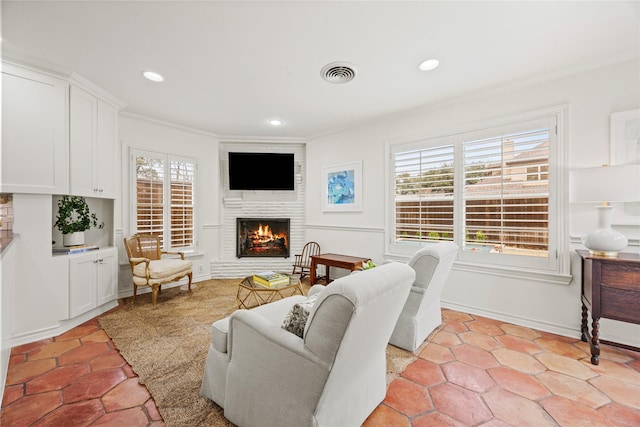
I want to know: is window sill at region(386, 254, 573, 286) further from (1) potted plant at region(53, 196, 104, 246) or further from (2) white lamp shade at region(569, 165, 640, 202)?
(1) potted plant at region(53, 196, 104, 246)

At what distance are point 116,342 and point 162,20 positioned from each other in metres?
2.83

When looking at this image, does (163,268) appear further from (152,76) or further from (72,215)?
(152,76)

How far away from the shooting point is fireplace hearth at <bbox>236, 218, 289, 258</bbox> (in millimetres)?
5285

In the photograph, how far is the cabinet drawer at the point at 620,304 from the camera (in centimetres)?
218

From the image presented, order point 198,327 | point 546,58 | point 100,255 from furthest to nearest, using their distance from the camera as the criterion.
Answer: point 100,255 → point 198,327 → point 546,58

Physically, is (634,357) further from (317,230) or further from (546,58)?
(317,230)

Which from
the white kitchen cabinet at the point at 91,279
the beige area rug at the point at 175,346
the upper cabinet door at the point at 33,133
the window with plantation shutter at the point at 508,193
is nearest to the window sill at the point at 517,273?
the window with plantation shutter at the point at 508,193

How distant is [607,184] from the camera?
7.38ft

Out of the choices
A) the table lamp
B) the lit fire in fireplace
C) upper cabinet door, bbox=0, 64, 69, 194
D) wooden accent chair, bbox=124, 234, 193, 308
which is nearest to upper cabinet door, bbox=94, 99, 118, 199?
upper cabinet door, bbox=0, 64, 69, 194

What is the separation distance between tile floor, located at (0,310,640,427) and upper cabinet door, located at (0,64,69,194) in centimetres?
155

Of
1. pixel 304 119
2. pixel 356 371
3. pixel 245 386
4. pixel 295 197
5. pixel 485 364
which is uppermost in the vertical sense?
pixel 304 119

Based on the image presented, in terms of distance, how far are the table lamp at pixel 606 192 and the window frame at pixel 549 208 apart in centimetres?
36

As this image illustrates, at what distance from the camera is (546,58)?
2598 millimetres

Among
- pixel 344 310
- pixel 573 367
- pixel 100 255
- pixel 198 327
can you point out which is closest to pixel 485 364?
pixel 573 367
